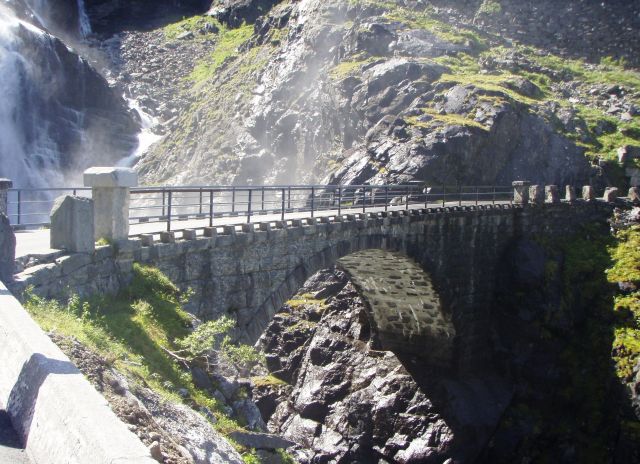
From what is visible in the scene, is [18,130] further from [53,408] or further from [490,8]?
[53,408]

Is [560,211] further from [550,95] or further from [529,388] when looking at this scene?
[550,95]

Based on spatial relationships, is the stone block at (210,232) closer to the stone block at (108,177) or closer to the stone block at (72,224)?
the stone block at (108,177)

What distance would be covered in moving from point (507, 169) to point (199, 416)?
2697 cm

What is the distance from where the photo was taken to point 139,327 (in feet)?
Answer: 29.2

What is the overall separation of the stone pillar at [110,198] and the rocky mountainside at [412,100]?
20062 mm

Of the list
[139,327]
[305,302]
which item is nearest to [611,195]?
[305,302]

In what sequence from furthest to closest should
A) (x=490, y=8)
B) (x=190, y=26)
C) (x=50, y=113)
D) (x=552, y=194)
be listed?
(x=190, y=26)
(x=490, y=8)
(x=50, y=113)
(x=552, y=194)

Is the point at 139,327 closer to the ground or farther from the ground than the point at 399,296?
farther from the ground

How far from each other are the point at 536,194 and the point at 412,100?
9.64m

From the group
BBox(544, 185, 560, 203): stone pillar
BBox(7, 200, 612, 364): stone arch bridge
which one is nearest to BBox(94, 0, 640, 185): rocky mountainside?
BBox(544, 185, 560, 203): stone pillar

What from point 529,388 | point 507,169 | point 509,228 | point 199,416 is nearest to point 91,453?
point 199,416

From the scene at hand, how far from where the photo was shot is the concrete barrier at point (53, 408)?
11.2ft

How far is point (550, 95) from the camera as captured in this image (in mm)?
36531

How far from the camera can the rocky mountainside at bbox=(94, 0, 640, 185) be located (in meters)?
31.1
